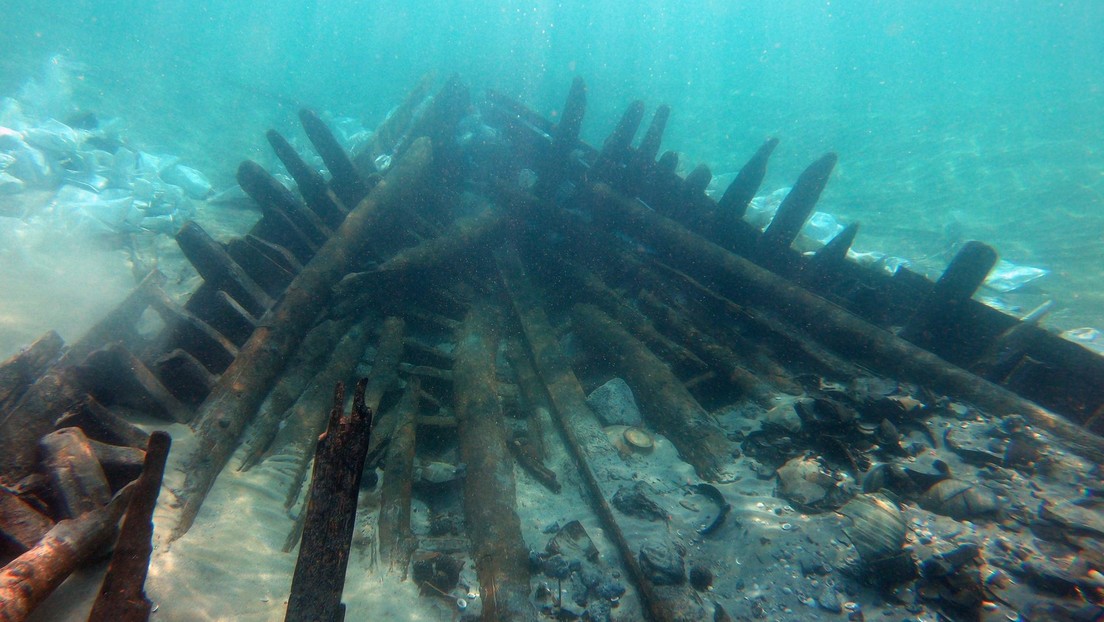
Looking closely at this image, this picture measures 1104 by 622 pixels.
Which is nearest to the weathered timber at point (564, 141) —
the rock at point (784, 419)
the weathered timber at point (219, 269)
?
the weathered timber at point (219, 269)

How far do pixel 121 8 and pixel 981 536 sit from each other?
→ 71.7m

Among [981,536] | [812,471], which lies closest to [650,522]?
[812,471]

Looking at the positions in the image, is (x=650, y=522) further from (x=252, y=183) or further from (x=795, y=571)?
(x=252, y=183)

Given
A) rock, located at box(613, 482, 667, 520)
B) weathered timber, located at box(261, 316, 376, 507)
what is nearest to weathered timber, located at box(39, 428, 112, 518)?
weathered timber, located at box(261, 316, 376, 507)

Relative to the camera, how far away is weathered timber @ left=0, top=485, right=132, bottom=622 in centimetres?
170

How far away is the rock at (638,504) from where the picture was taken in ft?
10.6

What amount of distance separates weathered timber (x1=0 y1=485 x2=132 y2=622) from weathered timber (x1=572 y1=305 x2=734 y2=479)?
13.3 feet

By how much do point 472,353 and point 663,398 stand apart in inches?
88.1

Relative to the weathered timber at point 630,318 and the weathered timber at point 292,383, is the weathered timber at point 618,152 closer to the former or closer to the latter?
the weathered timber at point 630,318

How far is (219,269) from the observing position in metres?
4.77

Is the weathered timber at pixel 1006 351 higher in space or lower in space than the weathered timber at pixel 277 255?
lower

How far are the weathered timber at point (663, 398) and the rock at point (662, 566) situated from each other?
37.7 inches

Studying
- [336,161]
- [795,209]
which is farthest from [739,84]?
[336,161]

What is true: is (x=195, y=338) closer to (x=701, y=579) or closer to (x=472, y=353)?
(x=472, y=353)
